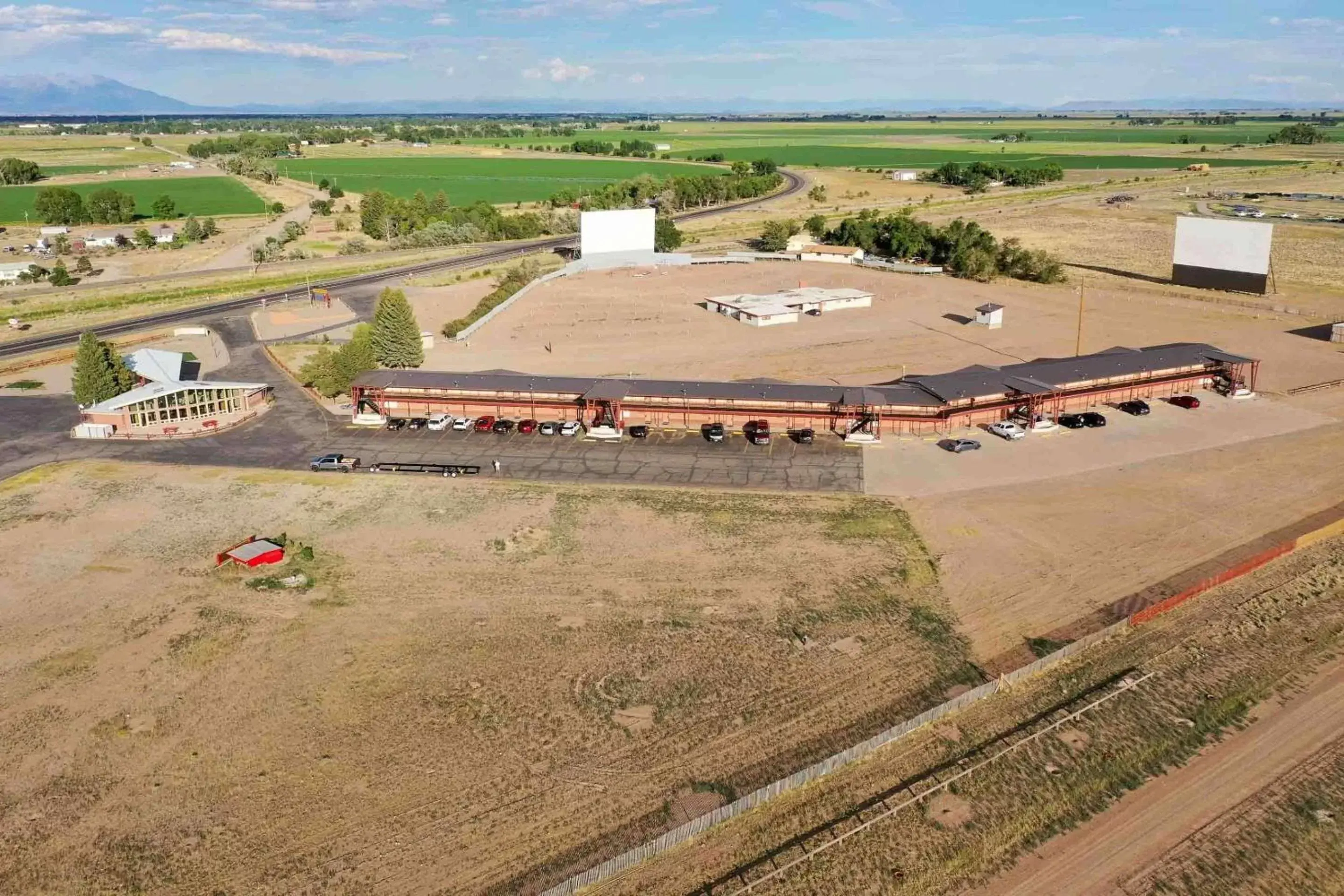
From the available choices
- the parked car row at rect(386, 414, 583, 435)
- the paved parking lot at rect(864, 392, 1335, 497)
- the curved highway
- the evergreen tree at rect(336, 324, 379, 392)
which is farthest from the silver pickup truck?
the curved highway

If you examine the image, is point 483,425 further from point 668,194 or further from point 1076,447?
point 668,194

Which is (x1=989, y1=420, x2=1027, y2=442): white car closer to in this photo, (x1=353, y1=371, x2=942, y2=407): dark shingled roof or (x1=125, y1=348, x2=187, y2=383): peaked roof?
(x1=353, y1=371, x2=942, y2=407): dark shingled roof

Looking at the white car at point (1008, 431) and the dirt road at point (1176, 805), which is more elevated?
the white car at point (1008, 431)

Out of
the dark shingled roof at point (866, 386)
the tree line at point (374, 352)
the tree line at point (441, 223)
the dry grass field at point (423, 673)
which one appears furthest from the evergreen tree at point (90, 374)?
the tree line at point (441, 223)

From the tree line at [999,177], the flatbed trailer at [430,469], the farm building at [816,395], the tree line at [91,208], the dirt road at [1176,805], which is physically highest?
the tree line at [999,177]

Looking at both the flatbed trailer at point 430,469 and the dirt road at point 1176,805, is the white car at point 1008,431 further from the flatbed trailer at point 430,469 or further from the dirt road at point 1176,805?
the flatbed trailer at point 430,469

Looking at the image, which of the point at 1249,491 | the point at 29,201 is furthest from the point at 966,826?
the point at 29,201

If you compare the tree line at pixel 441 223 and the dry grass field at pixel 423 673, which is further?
the tree line at pixel 441 223

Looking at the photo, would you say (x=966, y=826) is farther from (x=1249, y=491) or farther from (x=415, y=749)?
(x=1249, y=491)
